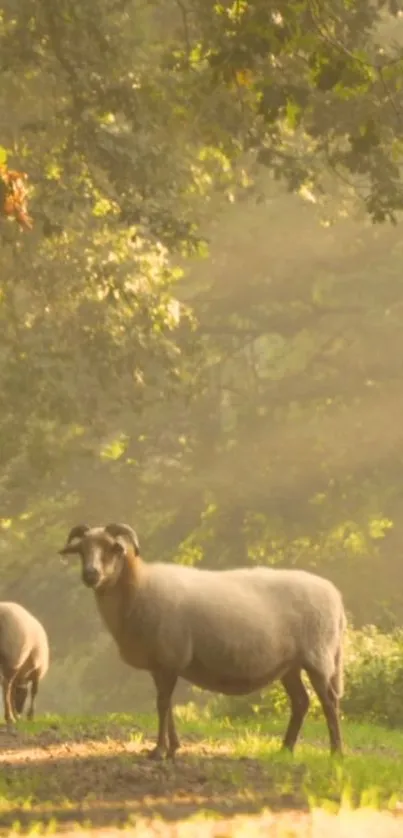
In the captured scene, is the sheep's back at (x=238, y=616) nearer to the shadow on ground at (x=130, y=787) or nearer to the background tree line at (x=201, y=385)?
the shadow on ground at (x=130, y=787)

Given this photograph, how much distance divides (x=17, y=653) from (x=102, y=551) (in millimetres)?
6205

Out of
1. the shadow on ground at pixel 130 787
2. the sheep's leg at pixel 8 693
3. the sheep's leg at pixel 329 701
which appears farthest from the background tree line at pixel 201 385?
the shadow on ground at pixel 130 787

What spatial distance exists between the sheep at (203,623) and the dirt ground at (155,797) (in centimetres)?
68

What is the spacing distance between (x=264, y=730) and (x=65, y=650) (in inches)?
1273

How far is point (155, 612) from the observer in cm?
1129

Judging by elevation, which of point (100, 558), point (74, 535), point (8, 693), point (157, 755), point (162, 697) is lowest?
point (157, 755)

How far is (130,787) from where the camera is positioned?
9.70 meters

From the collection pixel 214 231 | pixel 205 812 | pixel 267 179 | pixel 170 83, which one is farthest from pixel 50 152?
pixel 214 231

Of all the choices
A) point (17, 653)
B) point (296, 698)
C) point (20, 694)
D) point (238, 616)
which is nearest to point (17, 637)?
point (17, 653)

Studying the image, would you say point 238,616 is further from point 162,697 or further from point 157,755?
point 157,755

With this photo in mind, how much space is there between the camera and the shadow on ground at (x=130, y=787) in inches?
346

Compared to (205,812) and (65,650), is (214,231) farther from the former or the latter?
(205,812)

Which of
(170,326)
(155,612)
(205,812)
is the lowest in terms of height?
(205,812)

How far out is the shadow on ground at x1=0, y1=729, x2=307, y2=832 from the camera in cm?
879
